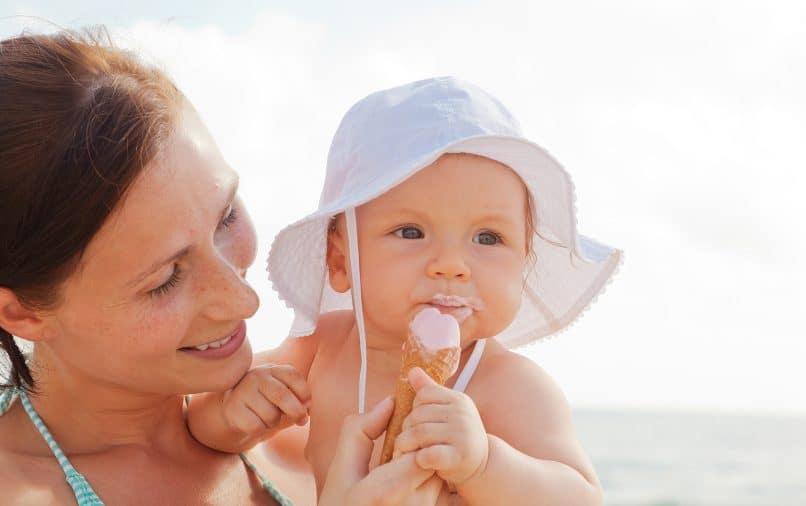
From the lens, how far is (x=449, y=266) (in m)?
2.81

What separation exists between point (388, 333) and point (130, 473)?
0.92 metres

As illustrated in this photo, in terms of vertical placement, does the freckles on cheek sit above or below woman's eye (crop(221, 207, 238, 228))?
below

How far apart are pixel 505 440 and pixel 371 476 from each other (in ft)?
1.78

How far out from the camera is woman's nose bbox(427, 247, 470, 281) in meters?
2.81

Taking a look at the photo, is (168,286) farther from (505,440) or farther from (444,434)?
(505,440)

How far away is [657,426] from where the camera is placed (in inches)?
1065

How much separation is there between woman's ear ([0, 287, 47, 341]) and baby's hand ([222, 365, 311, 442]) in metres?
0.65

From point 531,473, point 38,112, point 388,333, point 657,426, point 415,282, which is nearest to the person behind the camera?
point 531,473

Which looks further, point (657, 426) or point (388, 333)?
point (657, 426)

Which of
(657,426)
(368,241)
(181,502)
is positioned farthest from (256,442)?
(657,426)

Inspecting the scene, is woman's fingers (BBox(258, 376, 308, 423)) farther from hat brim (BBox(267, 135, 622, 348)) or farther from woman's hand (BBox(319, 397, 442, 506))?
woman's hand (BBox(319, 397, 442, 506))

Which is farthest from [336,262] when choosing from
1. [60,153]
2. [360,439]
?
[60,153]

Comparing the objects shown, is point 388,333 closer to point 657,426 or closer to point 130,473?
point 130,473

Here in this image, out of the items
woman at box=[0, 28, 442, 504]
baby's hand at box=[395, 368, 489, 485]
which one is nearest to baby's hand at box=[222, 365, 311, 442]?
woman at box=[0, 28, 442, 504]
